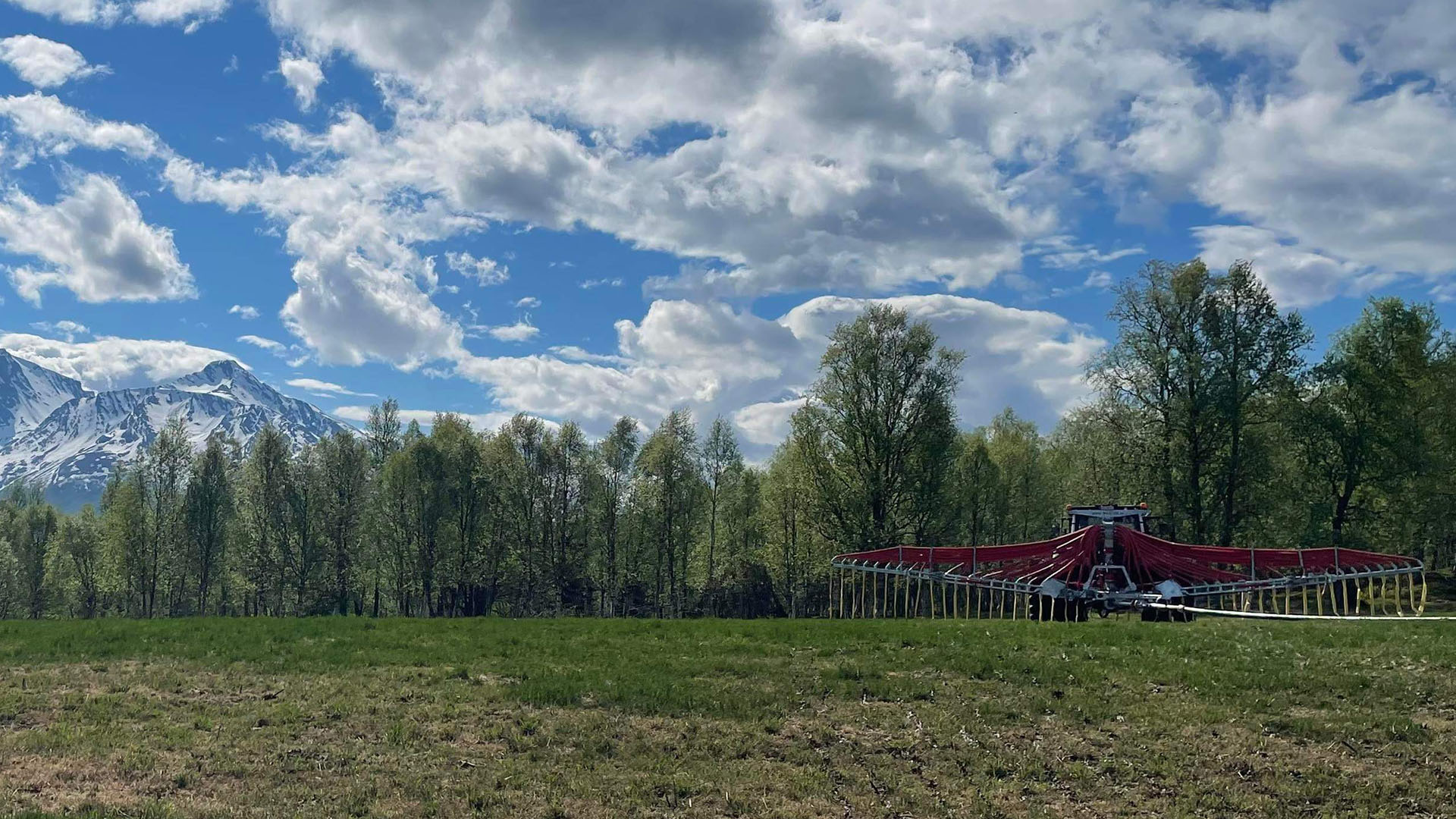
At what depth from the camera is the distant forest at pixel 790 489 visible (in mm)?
46031

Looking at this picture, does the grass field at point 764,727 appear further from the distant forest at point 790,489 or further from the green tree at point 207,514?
the green tree at point 207,514

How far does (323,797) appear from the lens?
11516 mm

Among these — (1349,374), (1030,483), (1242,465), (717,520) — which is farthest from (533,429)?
(1349,374)

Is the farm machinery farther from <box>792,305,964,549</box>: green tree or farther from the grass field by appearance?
<box>792,305,964,549</box>: green tree

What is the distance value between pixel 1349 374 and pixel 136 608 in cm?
9916

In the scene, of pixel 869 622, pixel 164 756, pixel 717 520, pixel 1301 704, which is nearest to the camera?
pixel 164 756

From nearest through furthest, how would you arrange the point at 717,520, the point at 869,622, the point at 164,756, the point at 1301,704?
the point at 164,756
the point at 1301,704
the point at 869,622
the point at 717,520

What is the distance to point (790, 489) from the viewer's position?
59.4 metres

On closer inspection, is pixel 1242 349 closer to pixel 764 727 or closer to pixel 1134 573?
pixel 1134 573

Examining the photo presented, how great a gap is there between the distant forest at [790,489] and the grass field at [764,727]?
28555mm

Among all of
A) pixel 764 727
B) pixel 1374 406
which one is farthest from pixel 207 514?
pixel 1374 406

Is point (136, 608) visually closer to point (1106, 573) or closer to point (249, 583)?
point (249, 583)

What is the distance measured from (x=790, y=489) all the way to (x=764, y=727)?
45.5 metres

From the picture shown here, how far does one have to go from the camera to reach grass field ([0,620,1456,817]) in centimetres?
1134
